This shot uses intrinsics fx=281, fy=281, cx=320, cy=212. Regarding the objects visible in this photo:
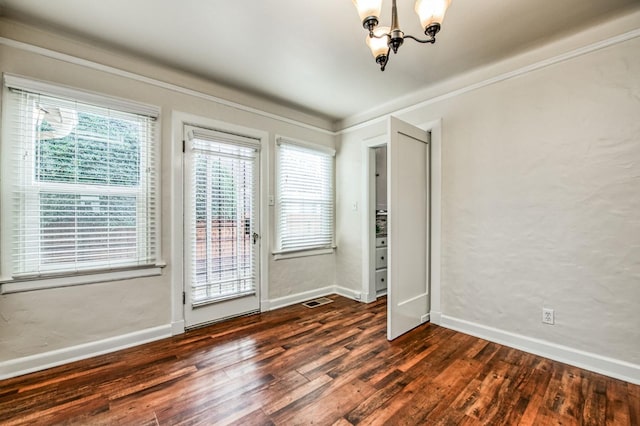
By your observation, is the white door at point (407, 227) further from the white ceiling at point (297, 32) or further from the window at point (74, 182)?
the window at point (74, 182)

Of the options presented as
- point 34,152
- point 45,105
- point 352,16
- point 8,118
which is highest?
point 352,16

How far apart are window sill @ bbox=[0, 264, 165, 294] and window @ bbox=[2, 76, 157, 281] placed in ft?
0.13

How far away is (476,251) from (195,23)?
10.4 ft

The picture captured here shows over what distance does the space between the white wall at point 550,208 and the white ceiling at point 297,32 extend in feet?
1.21

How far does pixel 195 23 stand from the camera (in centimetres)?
213

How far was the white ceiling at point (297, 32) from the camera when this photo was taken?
76.9 inches

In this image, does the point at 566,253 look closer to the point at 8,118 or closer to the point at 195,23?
the point at 195,23

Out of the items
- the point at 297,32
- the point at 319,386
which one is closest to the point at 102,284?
the point at 319,386

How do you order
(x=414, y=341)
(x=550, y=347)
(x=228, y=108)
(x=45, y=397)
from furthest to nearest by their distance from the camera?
(x=228, y=108)
(x=414, y=341)
(x=550, y=347)
(x=45, y=397)

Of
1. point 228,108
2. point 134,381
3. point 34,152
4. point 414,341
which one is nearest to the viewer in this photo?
point 134,381

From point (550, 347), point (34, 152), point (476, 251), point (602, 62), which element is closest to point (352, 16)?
point (602, 62)

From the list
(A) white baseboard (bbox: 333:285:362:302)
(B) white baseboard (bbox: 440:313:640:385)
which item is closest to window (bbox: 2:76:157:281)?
(A) white baseboard (bbox: 333:285:362:302)

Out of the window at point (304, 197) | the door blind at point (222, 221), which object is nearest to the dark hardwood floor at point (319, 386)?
the door blind at point (222, 221)

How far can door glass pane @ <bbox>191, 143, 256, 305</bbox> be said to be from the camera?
2.96 m
